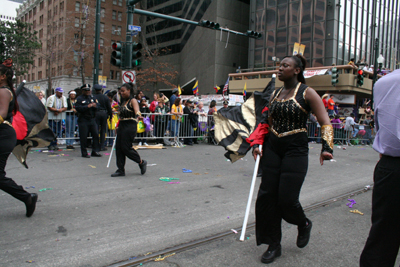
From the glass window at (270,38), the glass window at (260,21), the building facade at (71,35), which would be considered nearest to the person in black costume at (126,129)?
the glass window at (270,38)

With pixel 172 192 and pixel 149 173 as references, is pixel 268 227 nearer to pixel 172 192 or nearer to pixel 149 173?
pixel 172 192

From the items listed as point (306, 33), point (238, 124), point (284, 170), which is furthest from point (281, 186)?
point (306, 33)

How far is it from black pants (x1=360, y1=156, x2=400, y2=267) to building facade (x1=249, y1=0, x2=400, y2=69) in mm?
30775

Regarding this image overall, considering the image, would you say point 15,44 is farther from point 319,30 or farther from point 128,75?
point 319,30

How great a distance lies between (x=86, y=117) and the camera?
32.7ft

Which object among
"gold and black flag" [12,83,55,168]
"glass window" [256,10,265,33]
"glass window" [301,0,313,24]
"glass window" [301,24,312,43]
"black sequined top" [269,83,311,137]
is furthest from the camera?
"glass window" [256,10,265,33]

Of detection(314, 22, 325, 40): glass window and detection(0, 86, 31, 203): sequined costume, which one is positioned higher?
detection(314, 22, 325, 40): glass window

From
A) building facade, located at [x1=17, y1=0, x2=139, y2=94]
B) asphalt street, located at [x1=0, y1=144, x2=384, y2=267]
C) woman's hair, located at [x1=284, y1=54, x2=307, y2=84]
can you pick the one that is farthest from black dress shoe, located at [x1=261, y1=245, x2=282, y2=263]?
building facade, located at [x1=17, y1=0, x2=139, y2=94]

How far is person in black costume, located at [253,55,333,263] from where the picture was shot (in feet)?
10.5

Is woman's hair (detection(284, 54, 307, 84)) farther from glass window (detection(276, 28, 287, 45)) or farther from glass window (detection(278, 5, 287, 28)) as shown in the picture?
glass window (detection(278, 5, 287, 28))

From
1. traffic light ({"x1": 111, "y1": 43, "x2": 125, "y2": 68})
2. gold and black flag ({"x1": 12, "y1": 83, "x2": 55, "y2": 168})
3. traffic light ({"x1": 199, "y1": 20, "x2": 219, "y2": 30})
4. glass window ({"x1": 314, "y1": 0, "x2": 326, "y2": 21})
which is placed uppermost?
glass window ({"x1": 314, "y1": 0, "x2": 326, "y2": 21})

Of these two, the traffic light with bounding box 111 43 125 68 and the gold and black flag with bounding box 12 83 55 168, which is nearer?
the gold and black flag with bounding box 12 83 55 168

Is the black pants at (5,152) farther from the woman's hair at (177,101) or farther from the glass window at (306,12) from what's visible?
the glass window at (306,12)

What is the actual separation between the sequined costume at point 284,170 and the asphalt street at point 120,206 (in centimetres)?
60
